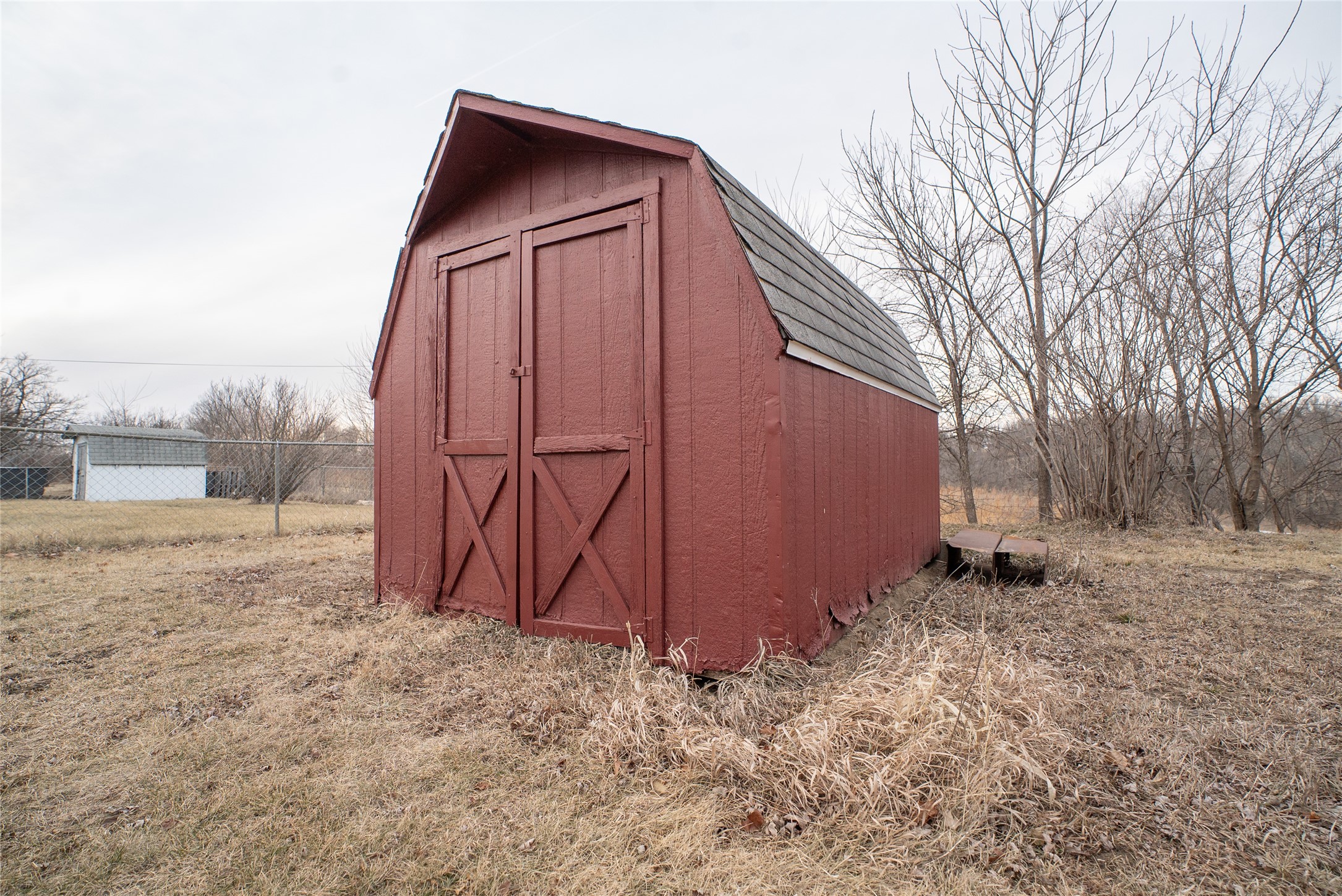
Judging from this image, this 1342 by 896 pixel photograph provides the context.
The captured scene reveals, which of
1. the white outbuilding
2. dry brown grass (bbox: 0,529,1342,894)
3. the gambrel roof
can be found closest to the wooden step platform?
dry brown grass (bbox: 0,529,1342,894)

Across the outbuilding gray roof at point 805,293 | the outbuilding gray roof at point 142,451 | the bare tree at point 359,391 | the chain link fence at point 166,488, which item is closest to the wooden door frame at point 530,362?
the outbuilding gray roof at point 805,293

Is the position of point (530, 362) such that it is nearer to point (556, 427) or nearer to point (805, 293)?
point (556, 427)

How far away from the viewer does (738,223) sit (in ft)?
11.7

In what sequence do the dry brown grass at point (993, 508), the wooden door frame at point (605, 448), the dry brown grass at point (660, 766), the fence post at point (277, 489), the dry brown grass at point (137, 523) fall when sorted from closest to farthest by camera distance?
the dry brown grass at point (660, 766) < the wooden door frame at point (605, 448) < the dry brown grass at point (137, 523) < the fence post at point (277, 489) < the dry brown grass at point (993, 508)

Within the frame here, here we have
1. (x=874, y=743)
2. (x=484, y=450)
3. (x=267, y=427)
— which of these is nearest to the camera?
(x=874, y=743)

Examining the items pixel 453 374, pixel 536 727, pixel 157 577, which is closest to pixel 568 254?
pixel 453 374

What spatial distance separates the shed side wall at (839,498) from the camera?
3.44 metres

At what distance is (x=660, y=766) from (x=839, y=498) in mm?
2277

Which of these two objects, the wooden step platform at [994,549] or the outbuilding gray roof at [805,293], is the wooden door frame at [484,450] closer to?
the outbuilding gray roof at [805,293]

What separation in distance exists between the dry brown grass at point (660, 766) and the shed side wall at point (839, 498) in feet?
1.26

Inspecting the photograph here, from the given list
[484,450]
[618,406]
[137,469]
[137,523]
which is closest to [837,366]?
[618,406]

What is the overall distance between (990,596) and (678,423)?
149 inches

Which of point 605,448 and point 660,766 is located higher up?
point 605,448

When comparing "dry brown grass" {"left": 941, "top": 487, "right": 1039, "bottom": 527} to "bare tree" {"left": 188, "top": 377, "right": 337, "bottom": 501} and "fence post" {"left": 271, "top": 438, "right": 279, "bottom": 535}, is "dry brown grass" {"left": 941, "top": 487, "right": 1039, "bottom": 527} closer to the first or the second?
"fence post" {"left": 271, "top": 438, "right": 279, "bottom": 535}
